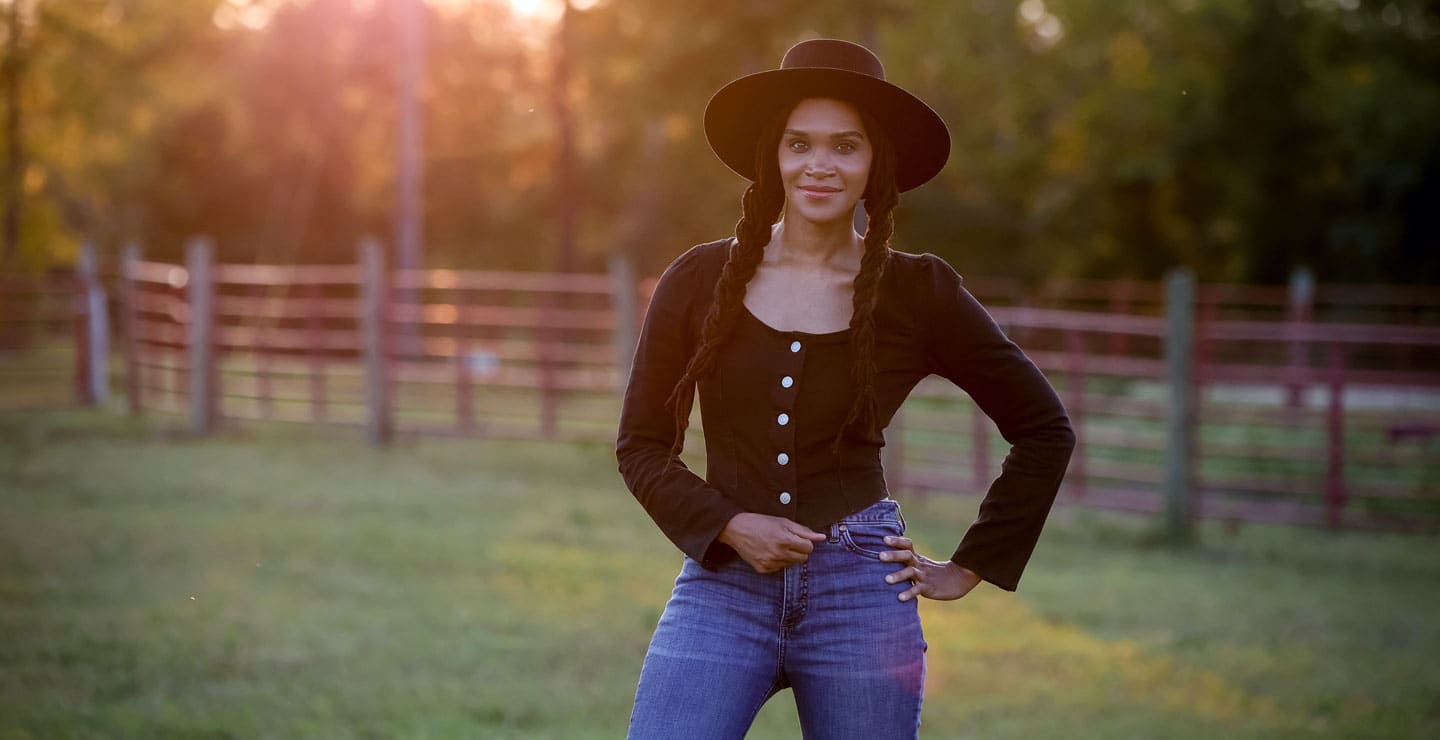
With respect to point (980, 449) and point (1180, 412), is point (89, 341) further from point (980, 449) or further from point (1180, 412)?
point (1180, 412)

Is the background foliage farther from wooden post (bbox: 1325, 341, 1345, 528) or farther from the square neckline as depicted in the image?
the square neckline

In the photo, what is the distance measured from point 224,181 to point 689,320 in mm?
44977

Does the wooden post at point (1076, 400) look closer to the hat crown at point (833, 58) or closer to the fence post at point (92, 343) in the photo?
the hat crown at point (833, 58)

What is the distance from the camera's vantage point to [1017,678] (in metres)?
7.18

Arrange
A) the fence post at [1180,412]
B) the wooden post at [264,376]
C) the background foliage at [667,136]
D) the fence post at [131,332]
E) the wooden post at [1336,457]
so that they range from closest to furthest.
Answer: the fence post at [1180,412] → the wooden post at [1336,457] → the wooden post at [264,376] → the fence post at [131,332] → the background foliage at [667,136]

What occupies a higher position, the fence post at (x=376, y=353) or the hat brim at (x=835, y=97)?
the hat brim at (x=835, y=97)

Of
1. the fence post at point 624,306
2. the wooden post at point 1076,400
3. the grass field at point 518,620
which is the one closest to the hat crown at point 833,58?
the grass field at point 518,620

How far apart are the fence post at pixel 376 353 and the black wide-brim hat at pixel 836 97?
14139mm

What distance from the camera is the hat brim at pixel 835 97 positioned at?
300cm

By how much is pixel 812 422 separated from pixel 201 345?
16105mm

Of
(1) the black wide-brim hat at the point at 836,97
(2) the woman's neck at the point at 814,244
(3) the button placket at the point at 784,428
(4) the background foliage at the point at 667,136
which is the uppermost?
(4) the background foliage at the point at 667,136

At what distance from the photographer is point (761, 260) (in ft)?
10.0

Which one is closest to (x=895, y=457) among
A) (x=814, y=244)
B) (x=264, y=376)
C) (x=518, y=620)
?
(x=518, y=620)

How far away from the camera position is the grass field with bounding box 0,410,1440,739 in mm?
6312
